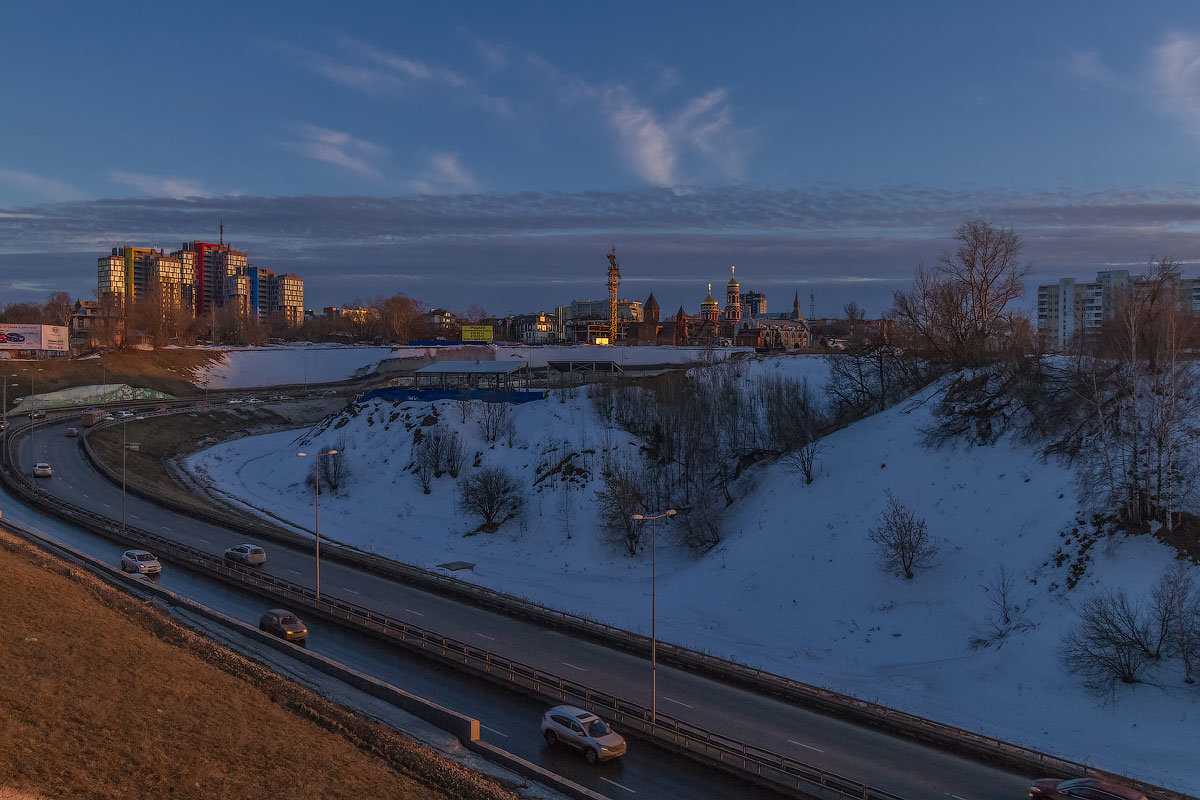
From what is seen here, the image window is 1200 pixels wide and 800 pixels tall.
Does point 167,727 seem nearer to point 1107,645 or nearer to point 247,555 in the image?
point 247,555

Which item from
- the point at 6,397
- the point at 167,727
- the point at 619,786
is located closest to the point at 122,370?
the point at 6,397

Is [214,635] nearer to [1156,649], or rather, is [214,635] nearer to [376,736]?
[376,736]

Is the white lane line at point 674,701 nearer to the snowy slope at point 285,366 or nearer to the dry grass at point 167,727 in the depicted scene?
the dry grass at point 167,727

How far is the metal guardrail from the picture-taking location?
18250 millimetres

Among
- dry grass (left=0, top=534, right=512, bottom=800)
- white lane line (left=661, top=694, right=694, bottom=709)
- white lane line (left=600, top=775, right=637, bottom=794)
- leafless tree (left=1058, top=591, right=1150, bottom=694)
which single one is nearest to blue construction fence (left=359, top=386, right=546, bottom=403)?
dry grass (left=0, top=534, right=512, bottom=800)

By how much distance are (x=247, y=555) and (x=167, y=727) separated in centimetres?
2198

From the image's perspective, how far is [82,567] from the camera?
108 ft

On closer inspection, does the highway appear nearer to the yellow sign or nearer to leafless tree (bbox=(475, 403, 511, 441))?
leafless tree (bbox=(475, 403, 511, 441))

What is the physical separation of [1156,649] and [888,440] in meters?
19.4

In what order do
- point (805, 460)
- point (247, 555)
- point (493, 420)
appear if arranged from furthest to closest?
point (493, 420)
point (805, 460)
point (247, 555)

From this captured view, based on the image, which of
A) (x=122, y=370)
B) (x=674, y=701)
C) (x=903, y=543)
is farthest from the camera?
(x=122, y=370)

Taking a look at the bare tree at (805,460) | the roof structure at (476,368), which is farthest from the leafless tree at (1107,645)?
the roof structure at (476,368)

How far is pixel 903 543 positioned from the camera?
Answer: 3344cm

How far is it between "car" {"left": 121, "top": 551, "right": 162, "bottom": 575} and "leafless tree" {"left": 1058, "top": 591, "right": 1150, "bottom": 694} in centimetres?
3602
